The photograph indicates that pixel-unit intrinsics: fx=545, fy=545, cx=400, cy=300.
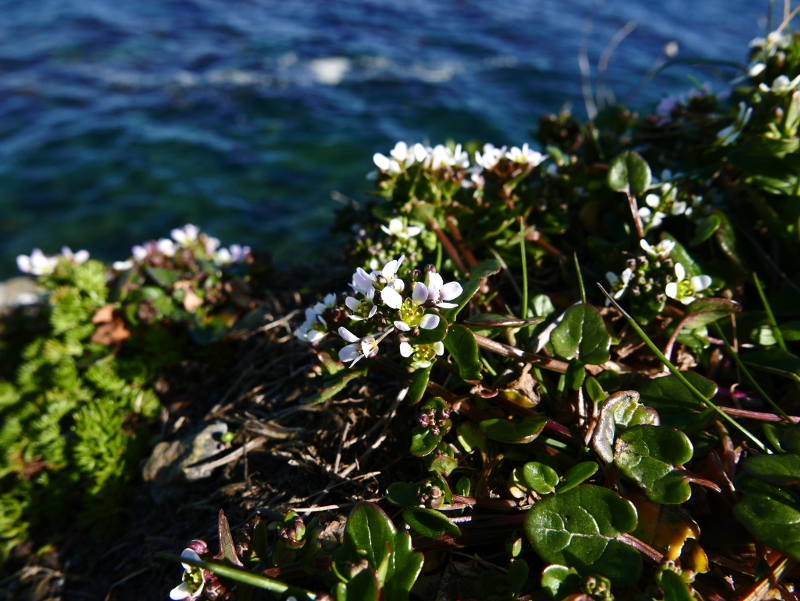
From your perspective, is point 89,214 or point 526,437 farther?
point 89,214

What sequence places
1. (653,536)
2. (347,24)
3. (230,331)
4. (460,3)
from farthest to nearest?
1. (460,3)
2. (347,24)
3. (230,331)
4. (653,536)

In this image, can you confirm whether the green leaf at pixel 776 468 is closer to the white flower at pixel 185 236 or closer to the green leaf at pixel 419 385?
the green leaf at pixel 419 385

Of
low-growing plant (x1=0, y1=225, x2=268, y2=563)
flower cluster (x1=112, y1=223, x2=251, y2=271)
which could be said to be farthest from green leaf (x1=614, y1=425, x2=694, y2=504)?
flower cluster (x1=112, y1=223, x2=251, y2=271)

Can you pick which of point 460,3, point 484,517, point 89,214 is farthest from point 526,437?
point 460,3

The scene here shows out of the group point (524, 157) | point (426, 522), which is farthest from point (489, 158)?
point (426, 522)

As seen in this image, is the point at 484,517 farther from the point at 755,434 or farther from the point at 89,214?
the point at 89,214

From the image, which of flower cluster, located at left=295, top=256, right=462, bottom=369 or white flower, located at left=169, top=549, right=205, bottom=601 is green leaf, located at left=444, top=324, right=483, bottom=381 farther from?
white flower, located at left=169, top=549, right=205, bottom=601
